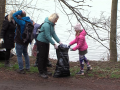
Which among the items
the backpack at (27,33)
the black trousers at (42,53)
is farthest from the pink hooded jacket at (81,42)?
the backpack at (27,33)

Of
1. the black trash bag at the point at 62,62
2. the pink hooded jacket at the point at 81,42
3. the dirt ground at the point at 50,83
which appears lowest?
the dirt ground at the point at 50,83

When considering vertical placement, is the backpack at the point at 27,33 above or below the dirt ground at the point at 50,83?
above

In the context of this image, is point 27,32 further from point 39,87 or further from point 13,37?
point 39,87

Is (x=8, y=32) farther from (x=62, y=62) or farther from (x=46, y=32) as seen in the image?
(x=62, y=62)

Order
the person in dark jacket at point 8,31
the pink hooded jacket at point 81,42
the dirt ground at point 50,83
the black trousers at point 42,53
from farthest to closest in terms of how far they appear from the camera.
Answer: the person in dark jacket at point 8,31 < the pink hooded jacket at point 81,42 < the black trousers at point 42,53 < the dirt ground at point 50,83

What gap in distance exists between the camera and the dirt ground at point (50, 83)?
15.0 feet

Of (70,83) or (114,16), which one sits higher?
(114,16)

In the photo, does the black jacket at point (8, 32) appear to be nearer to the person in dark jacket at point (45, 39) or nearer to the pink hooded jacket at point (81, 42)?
the person in dark jacket at point (45, 39)

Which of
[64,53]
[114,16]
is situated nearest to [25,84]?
[64,53]

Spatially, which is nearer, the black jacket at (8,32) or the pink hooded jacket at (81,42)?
the pink hooded jacket at (81,42)

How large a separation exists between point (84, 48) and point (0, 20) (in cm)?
372

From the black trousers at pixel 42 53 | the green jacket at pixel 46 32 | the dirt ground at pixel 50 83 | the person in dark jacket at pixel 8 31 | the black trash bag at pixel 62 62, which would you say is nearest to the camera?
the dirt ground at pixel 50 83

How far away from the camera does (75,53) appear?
1238 cm

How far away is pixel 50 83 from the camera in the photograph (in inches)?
190
